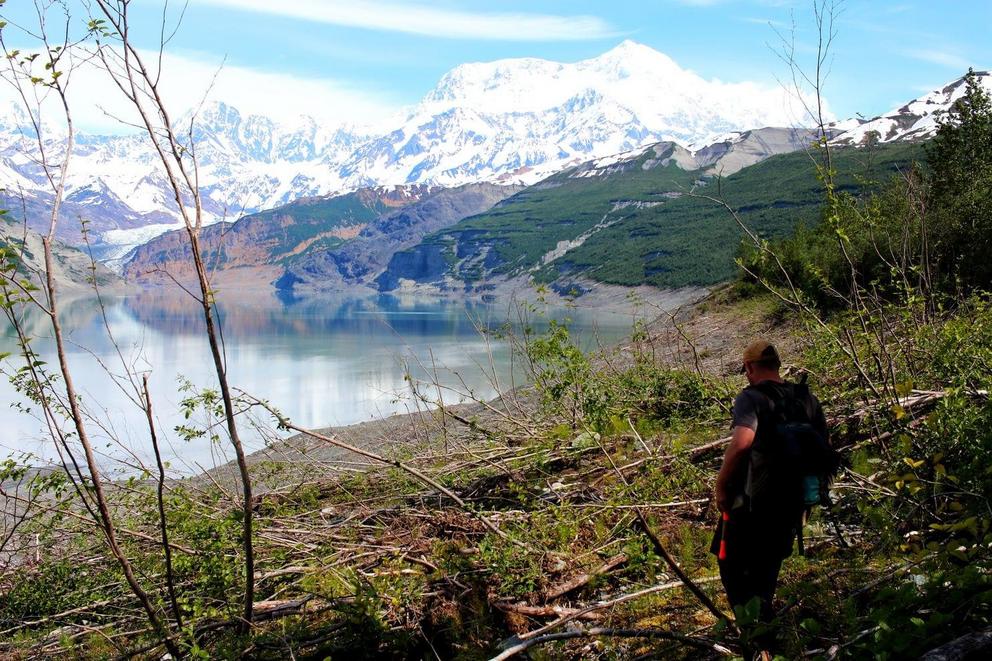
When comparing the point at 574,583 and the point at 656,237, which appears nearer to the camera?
the point at 574,583

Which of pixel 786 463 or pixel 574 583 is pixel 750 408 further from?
pixel 574 583

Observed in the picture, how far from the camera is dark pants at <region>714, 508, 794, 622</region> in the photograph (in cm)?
373

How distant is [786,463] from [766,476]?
4.7 inches

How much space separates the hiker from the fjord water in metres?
3.84

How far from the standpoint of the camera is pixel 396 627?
4.96m

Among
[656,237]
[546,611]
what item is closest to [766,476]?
[546,611]

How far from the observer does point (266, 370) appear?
4006 cm

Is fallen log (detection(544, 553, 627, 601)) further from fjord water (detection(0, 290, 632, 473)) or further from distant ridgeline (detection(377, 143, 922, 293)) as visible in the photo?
distant ridgeline (detection(377, 143, 922, 293))

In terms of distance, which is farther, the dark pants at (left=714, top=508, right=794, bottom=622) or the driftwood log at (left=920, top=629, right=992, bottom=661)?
the dark pants at (left=714, top=508, right=794, bottom=622)

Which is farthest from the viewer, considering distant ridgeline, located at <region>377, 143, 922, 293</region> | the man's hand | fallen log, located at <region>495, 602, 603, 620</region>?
distant ridgeline, located at <region>377, 143, 922, 293</region>

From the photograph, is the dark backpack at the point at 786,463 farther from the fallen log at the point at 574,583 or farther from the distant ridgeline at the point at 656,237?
the distant ridgeline at the point at 656,237

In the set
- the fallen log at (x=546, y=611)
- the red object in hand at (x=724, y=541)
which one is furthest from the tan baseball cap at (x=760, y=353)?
the fallen log at (x=546, y=611)

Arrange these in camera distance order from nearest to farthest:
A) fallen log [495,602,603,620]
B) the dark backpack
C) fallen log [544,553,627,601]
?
the dark backpack, fallen log [495,602,603,620], fallen log [544,553,627,601]

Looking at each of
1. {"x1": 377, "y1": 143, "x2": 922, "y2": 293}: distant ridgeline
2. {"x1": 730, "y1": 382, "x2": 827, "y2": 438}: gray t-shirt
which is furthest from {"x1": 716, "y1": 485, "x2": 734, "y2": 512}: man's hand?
{"x1": 377, "y1": 143, "x2": 922, "y2": 293}: distant ridgeline
